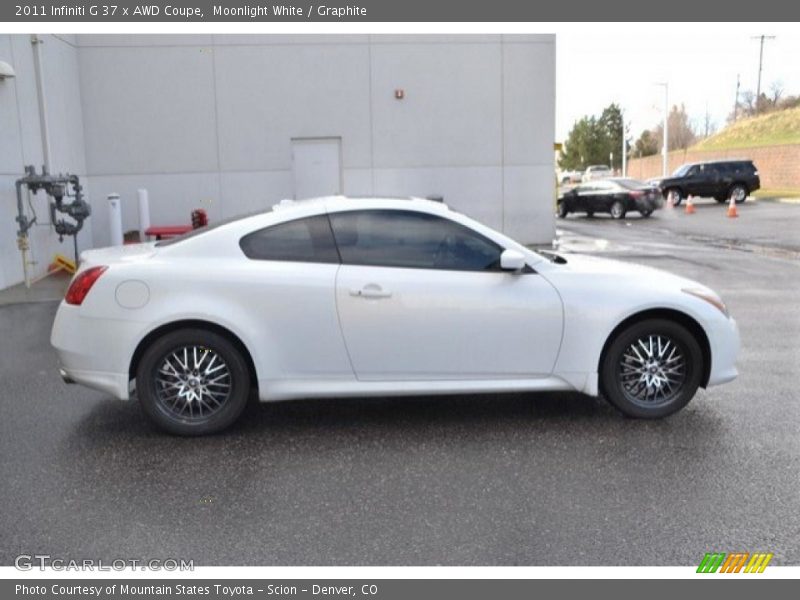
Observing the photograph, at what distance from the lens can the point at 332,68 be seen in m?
15.8

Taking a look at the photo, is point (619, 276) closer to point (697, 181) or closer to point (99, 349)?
point (99, 349)

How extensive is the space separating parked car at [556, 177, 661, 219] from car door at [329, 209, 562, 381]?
77.8 feet

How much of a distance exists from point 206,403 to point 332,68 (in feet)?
38.7

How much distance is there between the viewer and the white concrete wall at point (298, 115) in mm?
15461

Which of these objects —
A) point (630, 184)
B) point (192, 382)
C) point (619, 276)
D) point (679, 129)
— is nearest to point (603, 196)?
point (630, 184)

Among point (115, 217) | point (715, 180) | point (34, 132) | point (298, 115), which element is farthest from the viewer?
point (715, 180)

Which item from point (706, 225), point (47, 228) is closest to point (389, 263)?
point (47, 228)

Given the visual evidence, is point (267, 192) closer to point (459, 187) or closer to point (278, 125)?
point (278, 125)

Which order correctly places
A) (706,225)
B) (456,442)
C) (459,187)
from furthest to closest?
(706,225), (459,187), (456,442)

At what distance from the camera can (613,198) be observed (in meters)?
28.4

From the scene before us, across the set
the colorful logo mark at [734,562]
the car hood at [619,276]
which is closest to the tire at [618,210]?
the car hood at [619,276]

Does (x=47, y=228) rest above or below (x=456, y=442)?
above

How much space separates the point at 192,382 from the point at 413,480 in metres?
1.67

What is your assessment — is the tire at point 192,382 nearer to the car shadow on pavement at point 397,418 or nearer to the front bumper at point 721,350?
the car shadow on pavement at point 397,418
